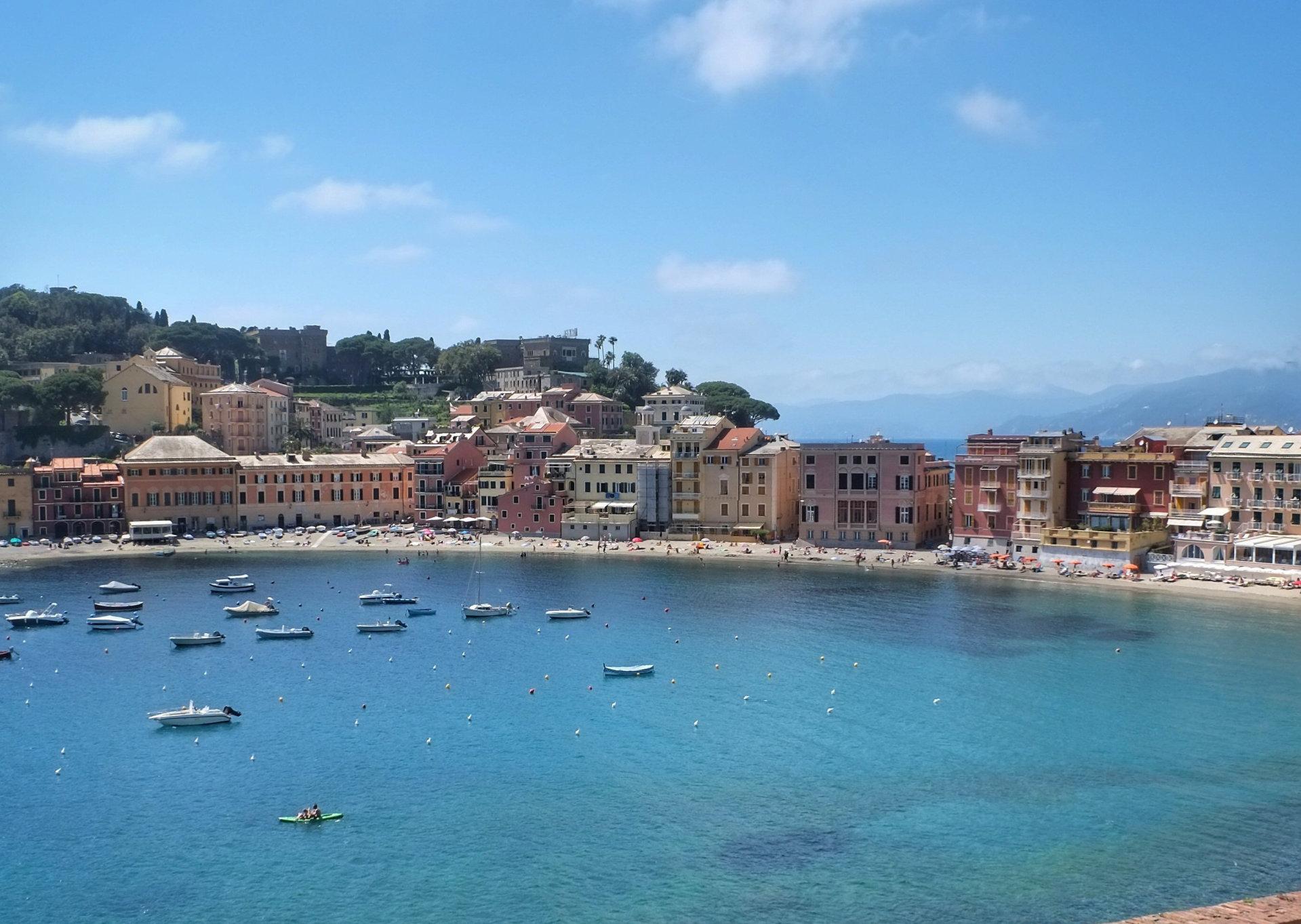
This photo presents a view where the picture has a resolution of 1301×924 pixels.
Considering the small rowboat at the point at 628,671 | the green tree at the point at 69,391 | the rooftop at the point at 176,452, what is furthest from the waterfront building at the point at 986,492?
the green tree at the point at 69,391

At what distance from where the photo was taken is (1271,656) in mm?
58000

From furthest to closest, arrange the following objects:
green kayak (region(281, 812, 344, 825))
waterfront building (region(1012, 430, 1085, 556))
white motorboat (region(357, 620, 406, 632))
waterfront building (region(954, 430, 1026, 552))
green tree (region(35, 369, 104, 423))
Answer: green tree (region(35, 369, 104, 423))
waterfront building (region(954, 430, 1026, 552))
waterfront building (region(1012, 430, 1085, 556))
white motorboat (region(357, 620, 406, 632))
green kayak (region(281, 812, 344, 825))

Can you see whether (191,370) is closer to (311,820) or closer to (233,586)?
(233,586)

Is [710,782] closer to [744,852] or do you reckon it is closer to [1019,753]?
[744,852]

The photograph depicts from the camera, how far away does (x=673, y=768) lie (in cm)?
4250

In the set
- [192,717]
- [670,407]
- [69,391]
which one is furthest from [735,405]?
[192,717]

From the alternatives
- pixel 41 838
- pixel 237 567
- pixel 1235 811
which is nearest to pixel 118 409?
pixel 237 567

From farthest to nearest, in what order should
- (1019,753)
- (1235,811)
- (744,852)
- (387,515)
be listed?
(387,515)
(1019,753)
(1235,811)
(744,852)

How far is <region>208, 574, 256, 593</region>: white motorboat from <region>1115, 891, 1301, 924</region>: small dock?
213 feet

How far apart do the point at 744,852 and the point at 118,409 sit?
113954 mm

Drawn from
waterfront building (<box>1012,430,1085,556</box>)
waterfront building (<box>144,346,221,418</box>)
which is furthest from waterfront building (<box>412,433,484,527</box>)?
waterfront building (<box>1012,430,1085,556</box>)

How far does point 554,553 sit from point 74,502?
4497cm

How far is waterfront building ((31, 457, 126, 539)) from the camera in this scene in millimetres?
104875

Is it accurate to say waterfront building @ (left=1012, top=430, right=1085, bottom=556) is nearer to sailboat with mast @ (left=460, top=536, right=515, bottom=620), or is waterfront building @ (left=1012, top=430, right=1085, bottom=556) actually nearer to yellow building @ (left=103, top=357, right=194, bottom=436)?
sailboat with mast @ (left=460, top=536, right=515, bottom=620)
